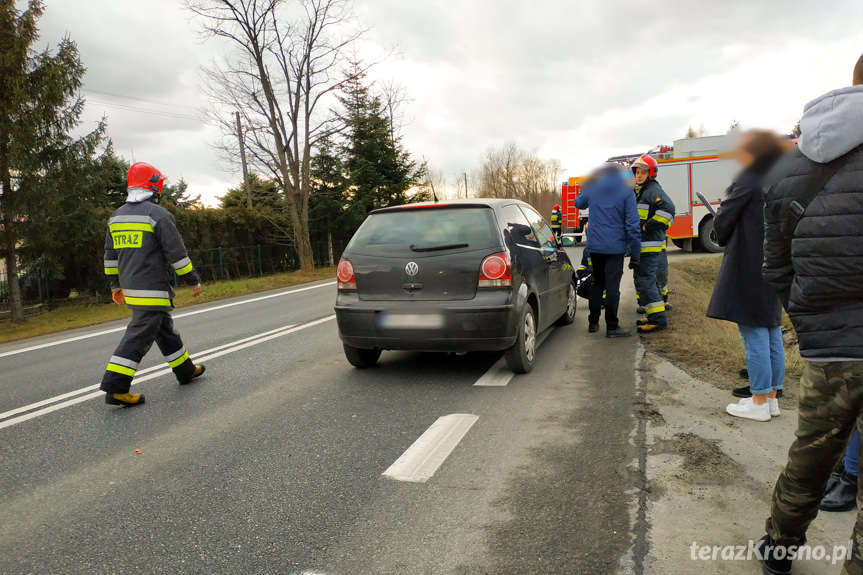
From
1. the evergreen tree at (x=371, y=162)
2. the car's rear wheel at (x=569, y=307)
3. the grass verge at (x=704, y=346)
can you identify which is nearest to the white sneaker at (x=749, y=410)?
the grass verge at (x=704, y=346)

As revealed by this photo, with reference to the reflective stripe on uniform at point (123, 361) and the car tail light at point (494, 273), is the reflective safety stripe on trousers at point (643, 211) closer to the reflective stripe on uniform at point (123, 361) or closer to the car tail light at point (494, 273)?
the car tail light at point (494, 273)

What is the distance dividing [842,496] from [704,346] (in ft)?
10.5

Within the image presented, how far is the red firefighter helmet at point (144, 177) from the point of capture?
5066 mm

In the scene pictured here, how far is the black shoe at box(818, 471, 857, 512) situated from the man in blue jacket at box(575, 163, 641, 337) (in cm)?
381

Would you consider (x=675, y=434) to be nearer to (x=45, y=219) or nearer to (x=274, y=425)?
(x=274, y=425)

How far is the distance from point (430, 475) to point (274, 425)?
1514 millimetres

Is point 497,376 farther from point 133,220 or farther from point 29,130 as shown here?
point 29,130

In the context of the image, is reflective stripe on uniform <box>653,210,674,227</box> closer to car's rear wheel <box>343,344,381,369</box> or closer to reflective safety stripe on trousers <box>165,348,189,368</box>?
car's rear wheel <box>343,344,381,369</box>

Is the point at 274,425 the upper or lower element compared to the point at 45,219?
lower

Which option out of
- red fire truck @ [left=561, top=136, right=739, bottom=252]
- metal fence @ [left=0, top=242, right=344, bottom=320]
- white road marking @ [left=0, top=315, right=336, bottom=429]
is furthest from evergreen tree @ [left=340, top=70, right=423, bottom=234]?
white road marking @ [left=0, top=315, right=336, bottom=429]

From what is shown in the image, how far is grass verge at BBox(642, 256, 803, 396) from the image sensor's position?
494cm

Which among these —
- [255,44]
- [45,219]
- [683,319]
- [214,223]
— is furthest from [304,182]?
[683,319]

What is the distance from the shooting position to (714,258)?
15.4m

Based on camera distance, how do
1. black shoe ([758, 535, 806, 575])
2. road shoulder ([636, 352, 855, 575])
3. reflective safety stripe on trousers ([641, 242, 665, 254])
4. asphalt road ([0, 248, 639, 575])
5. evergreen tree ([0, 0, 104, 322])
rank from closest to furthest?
black shoe ([758, 535, 806, 575]) < road shoulder ([636, 352, 855, 575]) < asphalt road ([0, 248, 639, 575]) < reflective safety stripe on trousers ([641, 242, 665, 254]) < evergreen tree ([0, 0, 104, 322])
